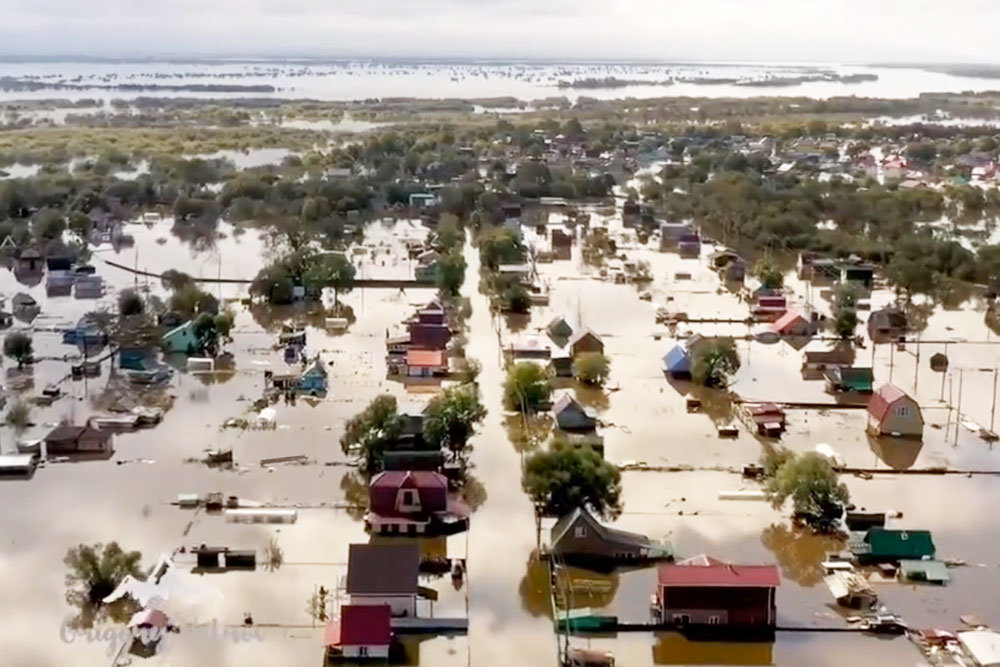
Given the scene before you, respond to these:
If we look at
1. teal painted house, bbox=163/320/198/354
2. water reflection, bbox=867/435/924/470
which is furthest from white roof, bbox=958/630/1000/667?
teal painted house, bbox=163/320/198/354

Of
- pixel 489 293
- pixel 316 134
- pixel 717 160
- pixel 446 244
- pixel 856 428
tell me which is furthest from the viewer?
pixel 316 134

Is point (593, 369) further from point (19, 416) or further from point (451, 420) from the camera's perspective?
point (19, 416)

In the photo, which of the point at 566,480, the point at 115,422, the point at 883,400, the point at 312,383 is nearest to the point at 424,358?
the point at 312,383

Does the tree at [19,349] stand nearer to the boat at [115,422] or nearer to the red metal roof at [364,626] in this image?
the boat at [115,422]

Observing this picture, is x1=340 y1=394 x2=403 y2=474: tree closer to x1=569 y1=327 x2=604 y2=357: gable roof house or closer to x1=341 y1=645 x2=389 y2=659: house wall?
x1=341 y1=645 x2=389 y2=659: house wall

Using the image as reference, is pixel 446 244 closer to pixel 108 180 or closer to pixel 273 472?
pixel 273 472

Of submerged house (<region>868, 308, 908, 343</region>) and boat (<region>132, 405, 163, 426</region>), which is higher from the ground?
submerged house (<region>868, 308, 908, 343</region>)

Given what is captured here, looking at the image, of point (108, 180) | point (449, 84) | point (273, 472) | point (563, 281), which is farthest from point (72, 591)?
point (449, 84)
